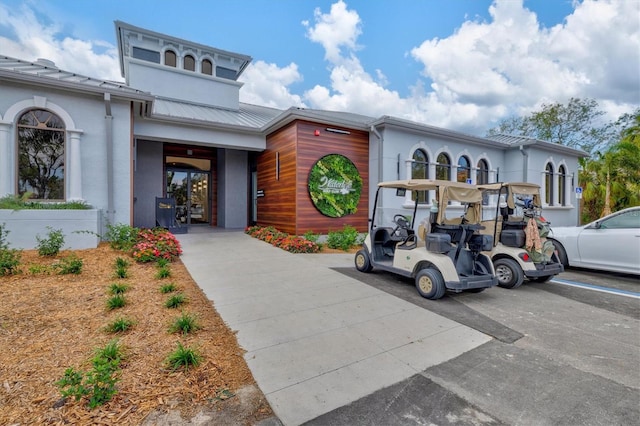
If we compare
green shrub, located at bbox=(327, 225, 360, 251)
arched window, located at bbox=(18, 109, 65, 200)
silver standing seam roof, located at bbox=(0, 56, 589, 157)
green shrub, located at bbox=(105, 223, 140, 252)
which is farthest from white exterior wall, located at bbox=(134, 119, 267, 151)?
green shrub, located at bbox=(327, 225, 360, 251)

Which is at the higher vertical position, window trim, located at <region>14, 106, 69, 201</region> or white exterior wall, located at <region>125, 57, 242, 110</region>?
white exterior wall, located at <region>125, 57, 242, 110</region>

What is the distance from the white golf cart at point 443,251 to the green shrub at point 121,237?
19.0 ft

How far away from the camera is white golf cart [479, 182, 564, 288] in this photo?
507 centimetres

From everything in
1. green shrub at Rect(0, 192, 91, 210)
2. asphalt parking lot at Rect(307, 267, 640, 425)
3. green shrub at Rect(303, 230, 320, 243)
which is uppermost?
green shrub at Rect(0, 192, 91, 210)

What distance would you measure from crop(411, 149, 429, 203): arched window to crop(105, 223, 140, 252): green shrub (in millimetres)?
8609

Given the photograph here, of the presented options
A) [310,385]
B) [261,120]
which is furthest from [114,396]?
[261,120]

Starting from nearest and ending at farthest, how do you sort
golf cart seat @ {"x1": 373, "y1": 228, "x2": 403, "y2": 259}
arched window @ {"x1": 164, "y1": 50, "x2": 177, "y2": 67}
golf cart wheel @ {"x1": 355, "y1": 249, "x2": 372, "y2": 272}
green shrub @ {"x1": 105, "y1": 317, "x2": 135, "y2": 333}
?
1. green shrub @ {"x1": 105, "y1": 317, "x2": 135, "y2": 333}
2. golf cart seat @ {"x1": 373, "y1": 228, "x2": 403, "y2": 259}
3. golf cart wheel @ {"x1": 355, "y1": 249, "x2": 372, "y2": 272}
4. arched window @ {"x1": 164, "y1": 50, "x2": 177, "y2": 67}

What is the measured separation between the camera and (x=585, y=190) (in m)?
14.7

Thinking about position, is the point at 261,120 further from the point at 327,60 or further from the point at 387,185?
the point at 387,185

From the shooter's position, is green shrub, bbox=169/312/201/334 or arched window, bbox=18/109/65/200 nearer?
green shrub, bbox=169/312/201/334

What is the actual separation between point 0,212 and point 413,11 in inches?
488

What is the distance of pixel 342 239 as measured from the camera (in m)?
8.78

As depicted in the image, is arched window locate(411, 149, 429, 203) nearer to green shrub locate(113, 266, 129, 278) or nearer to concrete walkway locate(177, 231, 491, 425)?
concrete walkway locate(177, 231, 491, 425)

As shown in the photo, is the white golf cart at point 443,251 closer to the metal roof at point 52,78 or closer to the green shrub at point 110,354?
the green shrub at point 110,354
